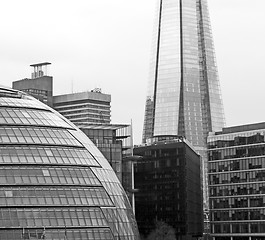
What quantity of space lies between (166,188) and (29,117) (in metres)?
88.5

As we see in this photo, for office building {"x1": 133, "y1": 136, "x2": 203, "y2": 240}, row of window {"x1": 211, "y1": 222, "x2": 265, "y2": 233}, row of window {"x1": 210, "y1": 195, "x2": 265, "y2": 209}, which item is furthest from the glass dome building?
office building {"x1": 133, "y1": 136, "x2": 203, "y2": 240}

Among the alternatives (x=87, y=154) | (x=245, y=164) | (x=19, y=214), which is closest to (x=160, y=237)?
(x=245, y=164)

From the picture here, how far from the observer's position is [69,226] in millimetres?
85812

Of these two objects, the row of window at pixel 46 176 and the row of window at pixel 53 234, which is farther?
the row of window at pixel 46 176

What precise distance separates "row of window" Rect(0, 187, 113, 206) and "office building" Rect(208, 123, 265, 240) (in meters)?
80.9

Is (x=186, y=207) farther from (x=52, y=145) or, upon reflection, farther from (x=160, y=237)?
(x=52, y=145)

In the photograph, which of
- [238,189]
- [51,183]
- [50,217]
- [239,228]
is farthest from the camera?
[239,228]

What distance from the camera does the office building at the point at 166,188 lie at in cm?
17512

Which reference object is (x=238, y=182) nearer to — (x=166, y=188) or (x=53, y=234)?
(x=166, y=188)

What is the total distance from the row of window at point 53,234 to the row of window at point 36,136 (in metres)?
9.77

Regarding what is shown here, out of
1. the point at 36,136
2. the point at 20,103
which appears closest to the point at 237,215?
the point at 20,103

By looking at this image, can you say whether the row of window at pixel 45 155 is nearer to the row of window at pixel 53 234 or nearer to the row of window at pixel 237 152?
the row of window at pixel 53 234

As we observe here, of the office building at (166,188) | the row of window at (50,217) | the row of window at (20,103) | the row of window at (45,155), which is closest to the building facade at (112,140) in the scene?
the office building at (166,188)

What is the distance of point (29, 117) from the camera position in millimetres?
92625
